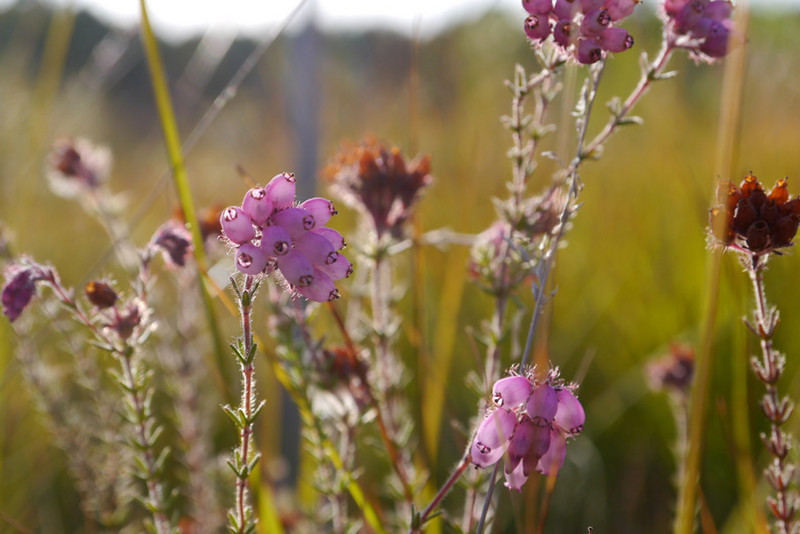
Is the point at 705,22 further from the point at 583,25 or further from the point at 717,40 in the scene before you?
the point at 583,25

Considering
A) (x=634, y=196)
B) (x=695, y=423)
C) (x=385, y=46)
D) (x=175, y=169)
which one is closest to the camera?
(x=695, y=423)

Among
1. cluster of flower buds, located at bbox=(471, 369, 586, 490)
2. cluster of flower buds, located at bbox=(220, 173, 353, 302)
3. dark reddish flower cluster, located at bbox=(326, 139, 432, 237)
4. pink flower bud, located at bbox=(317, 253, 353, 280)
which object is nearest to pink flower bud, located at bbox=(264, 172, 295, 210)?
cluster of flower buds, located at bbox=(220, 173, 353, 302)

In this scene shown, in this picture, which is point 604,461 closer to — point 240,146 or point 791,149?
point 791,149

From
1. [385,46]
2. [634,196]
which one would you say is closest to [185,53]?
[385,46]

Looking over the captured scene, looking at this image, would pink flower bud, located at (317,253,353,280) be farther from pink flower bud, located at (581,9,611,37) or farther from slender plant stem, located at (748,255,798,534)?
slender plant stem, located at (748,255,798,534)

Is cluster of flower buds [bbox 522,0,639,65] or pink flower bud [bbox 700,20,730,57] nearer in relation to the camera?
cluster of flower buds [bbox 522,0,639,65]

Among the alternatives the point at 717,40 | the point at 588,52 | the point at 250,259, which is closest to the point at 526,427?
the point at 250,259
